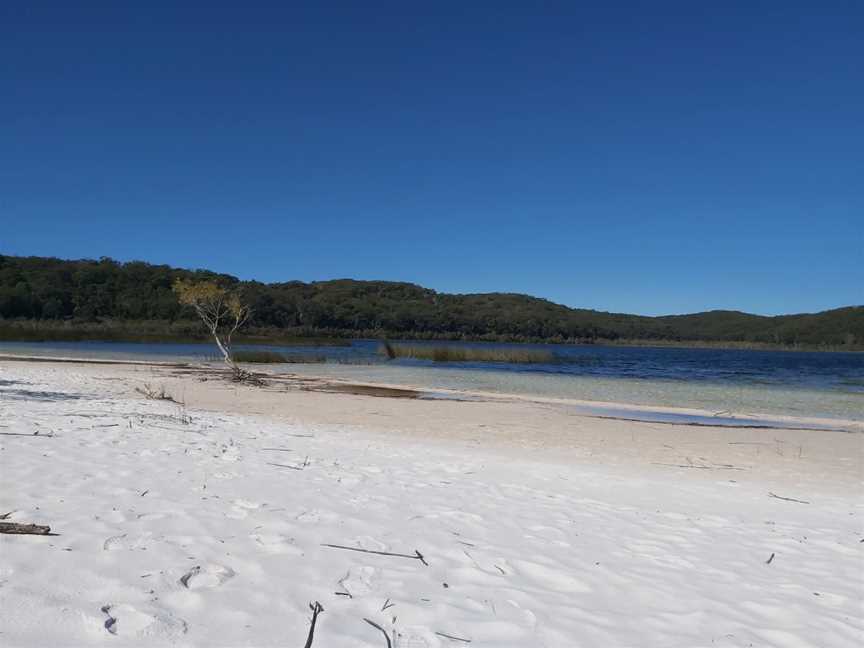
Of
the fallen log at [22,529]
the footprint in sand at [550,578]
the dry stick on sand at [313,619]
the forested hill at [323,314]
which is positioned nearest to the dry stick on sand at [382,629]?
the dry stick on sand at [313,619]

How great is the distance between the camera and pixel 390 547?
407 cm

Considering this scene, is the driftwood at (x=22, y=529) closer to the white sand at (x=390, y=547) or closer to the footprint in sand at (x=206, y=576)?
the white sand at (x=390, y=547)

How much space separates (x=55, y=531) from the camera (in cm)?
355

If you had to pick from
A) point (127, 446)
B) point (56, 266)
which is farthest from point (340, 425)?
point (56, 266)

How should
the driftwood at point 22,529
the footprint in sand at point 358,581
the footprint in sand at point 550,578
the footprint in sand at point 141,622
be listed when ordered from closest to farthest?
the footprint in sand at point 141,622, the footprint in sand at point 358,581, the driftwood at point 22,529, the footprint in sand at point 550,578

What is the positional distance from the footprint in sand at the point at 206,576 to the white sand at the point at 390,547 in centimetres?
2

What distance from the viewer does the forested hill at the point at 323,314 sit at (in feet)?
276

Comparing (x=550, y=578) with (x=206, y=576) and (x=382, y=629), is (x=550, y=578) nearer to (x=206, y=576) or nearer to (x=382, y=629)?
(x=382, y=629)

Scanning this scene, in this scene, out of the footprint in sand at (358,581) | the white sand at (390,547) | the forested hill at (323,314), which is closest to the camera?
the white sand at (390,547)

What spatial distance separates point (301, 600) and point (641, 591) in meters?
2.21

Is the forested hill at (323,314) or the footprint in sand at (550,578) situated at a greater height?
the forested hill at (323,314)

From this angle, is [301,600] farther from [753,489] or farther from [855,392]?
[855,392]

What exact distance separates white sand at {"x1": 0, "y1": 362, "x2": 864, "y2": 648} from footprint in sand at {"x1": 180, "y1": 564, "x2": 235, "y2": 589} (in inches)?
0.6

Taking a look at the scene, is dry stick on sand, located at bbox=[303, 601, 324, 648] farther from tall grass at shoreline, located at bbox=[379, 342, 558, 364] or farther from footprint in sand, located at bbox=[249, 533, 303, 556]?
tall grass at shoreline, located at bbox=[379, 342, 558, 364]
